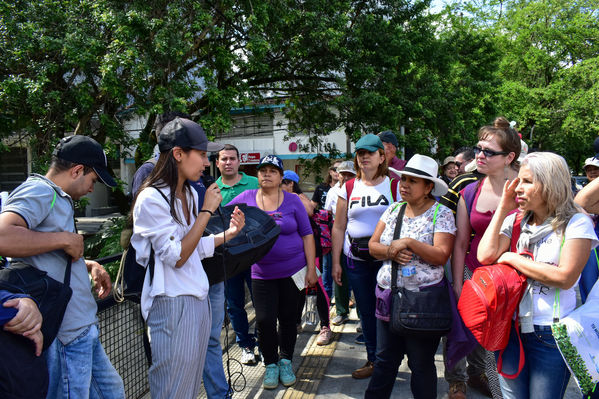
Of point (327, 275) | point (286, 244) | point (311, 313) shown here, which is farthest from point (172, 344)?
point (327, 275)

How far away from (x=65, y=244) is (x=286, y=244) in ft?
6.51

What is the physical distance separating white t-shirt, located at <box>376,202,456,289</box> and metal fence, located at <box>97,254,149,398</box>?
1916 millimetres

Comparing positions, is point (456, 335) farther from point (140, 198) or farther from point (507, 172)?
point (140, 198)

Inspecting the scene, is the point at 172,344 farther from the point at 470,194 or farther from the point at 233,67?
the point at 233,67

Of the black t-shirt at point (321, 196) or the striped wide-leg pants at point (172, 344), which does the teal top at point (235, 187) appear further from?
the striped wide-leg pants at point (172, 344)

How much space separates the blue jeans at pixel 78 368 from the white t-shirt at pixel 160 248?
0.30 m

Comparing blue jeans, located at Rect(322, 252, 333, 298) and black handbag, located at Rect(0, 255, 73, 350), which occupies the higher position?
black handbag, located at Rect(0, 255, 73, 350)

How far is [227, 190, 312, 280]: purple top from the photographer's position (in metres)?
3.53

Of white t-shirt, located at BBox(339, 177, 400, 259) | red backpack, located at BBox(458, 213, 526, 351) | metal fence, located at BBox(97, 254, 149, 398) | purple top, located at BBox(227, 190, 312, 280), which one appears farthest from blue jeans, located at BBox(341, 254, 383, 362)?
metal fence, located at BBox(97, 254, 149, 398)

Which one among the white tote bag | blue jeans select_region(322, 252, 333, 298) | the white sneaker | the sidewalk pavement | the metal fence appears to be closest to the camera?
the white tote bag

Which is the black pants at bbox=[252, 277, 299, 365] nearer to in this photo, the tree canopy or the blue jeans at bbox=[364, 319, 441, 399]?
the blue jeans at bbox=[364, 319, 441, 399]

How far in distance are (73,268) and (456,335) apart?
2.29m

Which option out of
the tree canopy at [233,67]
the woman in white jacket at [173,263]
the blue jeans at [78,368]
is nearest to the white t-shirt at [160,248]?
the woman in white jacket at [173,263]

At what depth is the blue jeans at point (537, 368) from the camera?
203cm
